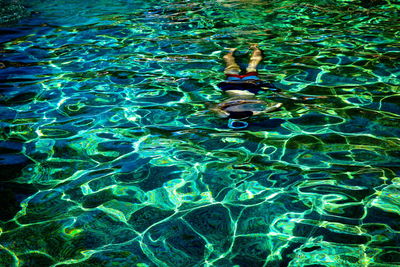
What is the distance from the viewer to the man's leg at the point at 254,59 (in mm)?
5145

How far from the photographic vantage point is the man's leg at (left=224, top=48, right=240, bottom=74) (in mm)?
5188

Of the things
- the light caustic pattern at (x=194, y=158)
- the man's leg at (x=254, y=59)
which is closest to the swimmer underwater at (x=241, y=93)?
the man's leg at (x=254, y=59)

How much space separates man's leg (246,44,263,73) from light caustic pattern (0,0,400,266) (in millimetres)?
147

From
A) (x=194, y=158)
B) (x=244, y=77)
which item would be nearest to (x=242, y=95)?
(x=244, y=77)

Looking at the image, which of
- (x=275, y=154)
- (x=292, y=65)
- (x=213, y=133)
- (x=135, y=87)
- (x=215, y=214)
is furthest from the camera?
(x=292, y=65)

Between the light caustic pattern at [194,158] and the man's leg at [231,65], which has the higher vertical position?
the man's leg at [231,65]

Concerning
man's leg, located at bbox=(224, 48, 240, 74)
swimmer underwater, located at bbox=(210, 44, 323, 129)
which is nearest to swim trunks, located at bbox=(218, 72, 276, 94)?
swimmer underwater, located at bbox=(210, 44, 323, 129)

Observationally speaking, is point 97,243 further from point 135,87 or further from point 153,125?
point 135,87

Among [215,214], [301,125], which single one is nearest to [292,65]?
[301,125]

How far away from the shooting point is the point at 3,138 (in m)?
3.91

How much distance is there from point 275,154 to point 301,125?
615 millimetres

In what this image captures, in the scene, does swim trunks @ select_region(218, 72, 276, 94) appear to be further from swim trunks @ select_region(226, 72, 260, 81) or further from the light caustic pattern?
the light caustic pattern

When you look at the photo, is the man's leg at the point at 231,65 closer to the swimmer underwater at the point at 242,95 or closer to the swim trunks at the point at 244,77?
the swimmer underwater at the point at 242,95

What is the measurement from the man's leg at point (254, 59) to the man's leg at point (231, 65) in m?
0.16
